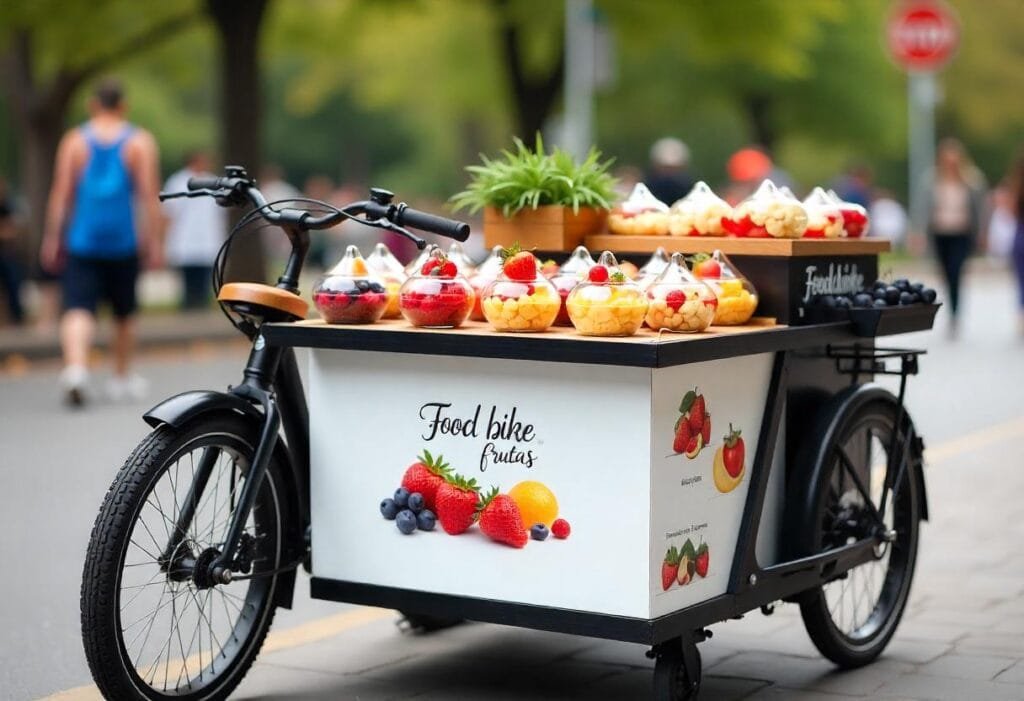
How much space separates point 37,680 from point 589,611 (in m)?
1.80

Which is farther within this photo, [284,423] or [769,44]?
[769,44]

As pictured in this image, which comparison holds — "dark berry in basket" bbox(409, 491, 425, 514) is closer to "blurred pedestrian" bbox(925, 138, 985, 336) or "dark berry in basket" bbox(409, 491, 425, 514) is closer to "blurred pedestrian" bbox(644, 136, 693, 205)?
"blurred pedestrian" bbox(644, 136, 693, 205)

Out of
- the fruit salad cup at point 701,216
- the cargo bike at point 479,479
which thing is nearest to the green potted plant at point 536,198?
the fruit salad cup at point 701,216

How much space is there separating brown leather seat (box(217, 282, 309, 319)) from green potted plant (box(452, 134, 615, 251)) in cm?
68

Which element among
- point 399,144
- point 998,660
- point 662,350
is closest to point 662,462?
point 662,350

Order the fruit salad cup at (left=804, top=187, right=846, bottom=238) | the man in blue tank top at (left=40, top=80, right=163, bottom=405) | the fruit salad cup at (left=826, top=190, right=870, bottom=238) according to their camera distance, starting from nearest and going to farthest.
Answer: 1. the fruit salad cup at (left=804, top=187, right=846, bottom=238)
2. the fruit salad cup at (left=826, top=190, right=870, bottom=238)
3. the man in blue tank top at (left=40, top=80, right=163, bottom=405)

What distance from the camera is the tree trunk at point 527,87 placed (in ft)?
80.7

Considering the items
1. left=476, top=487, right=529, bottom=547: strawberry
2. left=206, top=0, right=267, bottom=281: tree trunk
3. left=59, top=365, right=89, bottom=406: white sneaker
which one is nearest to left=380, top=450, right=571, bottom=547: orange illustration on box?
left=476, top=487, right=529, bottom=547: strawberry

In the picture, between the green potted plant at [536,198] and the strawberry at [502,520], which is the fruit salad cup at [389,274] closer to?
the green potted plant at [536,198]

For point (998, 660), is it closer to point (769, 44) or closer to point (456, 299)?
point (456, 299)

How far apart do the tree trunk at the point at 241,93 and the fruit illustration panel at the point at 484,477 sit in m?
12.4

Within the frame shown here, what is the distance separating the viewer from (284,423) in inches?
194

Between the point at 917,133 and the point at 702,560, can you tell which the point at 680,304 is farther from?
the point at 917,133

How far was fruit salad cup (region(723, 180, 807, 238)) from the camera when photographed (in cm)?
509
